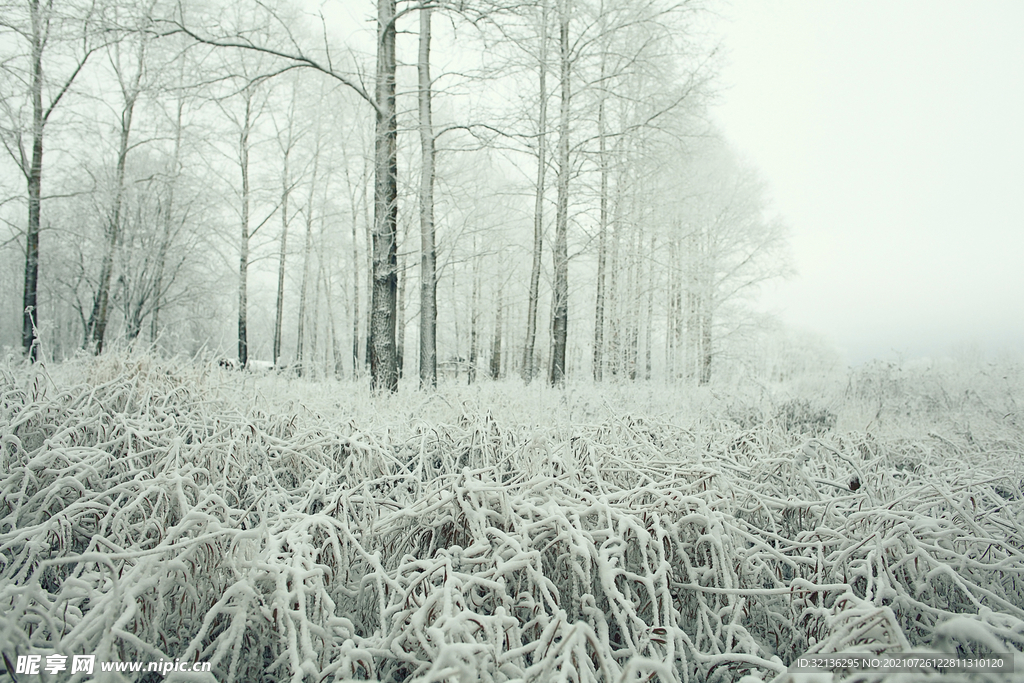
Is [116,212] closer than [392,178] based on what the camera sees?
No

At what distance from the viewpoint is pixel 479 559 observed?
1.21 m

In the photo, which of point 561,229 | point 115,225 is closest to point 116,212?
point 115,225

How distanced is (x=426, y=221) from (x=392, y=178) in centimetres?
71

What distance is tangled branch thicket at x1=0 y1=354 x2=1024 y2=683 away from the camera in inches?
38.2

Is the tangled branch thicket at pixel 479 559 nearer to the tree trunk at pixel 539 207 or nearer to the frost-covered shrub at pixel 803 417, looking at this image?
the frost-covered shrub at pixel 803 417

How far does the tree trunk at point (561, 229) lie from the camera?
317 inches

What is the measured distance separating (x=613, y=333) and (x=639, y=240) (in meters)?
2.37

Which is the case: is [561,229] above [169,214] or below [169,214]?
below

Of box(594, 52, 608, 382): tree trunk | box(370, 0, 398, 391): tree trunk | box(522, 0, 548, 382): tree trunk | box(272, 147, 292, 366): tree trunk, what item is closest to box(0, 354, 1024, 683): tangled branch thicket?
box(370, 0, 398, 391): tree trunk

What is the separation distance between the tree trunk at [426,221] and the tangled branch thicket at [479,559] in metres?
4.22

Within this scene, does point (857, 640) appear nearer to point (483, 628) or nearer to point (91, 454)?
point (483, 628)

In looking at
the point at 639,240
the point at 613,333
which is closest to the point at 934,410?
Answer: the point at 613,333

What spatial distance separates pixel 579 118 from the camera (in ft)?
26.2

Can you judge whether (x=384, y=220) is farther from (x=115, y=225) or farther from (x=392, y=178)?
(x=115, y=225)
